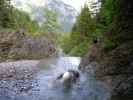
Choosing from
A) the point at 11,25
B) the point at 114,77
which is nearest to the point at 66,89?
the point at 114,77

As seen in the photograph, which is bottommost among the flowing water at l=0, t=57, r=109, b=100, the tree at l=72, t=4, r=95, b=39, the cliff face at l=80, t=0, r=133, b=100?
the flowing water at l=0, t=57, r=109, b=100

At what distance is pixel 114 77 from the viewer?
18672mm

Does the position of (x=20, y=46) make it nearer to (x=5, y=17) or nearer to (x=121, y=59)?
(x=5, y=17)

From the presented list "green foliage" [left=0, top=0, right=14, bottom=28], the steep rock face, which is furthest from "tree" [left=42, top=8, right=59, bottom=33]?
the steep rock face

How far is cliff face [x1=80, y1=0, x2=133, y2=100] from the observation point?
54.8 ft

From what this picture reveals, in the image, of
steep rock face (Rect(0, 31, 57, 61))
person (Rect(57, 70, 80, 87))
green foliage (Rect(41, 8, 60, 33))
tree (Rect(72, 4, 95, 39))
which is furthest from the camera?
green foliage (Rect(41, 8, 60, 33))

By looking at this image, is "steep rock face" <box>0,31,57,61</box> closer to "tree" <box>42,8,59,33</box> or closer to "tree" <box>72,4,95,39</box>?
"tree" <box>72,4,95,39</box>

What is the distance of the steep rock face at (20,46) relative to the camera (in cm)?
3431

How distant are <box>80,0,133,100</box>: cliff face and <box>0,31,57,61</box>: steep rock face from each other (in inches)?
568

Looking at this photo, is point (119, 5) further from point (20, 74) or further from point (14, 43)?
point (14, 43)

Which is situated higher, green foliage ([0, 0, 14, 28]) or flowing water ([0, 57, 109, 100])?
green foliage ([0, 0, 14, 28])

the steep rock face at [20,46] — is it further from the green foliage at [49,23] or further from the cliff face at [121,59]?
the green foliage at [49,23]

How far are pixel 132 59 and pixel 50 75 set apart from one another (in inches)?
292

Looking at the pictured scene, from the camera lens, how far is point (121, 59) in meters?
19.1
